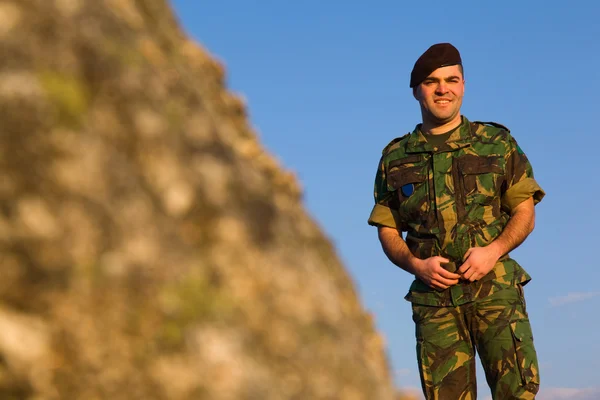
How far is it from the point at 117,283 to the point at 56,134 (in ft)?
1.38

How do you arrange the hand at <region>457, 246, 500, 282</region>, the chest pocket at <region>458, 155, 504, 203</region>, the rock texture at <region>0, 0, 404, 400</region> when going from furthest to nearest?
the chest pocket at <region>458, 155, 504, 203</region> → the hand at <region>457, 246, 500, 282</region> → the rock texture at <region>0, 0, 404, 400</region>

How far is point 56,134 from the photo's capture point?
1976 mm

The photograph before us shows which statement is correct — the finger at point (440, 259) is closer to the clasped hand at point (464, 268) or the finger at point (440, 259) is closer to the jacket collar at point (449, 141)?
the clasped hand at point (464, 268)

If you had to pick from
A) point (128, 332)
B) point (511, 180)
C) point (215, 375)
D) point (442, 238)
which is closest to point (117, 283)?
point (128, 332)

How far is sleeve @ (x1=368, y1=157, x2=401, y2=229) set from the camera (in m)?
7.63

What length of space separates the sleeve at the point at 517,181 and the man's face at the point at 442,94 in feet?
2.07

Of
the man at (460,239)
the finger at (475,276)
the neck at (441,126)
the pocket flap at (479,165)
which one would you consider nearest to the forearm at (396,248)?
the man at (460,239)

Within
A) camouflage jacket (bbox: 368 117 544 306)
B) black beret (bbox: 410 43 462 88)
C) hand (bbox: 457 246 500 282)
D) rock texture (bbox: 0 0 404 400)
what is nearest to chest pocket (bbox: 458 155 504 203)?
camouflage jacket (bbox: 368 117 544 306)

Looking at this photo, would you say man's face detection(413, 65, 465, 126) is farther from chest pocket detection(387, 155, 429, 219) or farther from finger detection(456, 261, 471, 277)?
finger detection(456, 261, 471, 277)

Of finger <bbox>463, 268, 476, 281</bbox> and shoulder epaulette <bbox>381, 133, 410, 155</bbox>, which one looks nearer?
finger <bbox>463, 268, 476, 281</bbox>

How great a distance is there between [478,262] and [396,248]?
88 centimetres

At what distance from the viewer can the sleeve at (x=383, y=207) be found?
7.63 meters

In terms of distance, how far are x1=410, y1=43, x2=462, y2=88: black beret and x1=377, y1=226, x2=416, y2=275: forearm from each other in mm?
1497

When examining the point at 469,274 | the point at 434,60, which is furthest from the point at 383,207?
the point at 434,60
